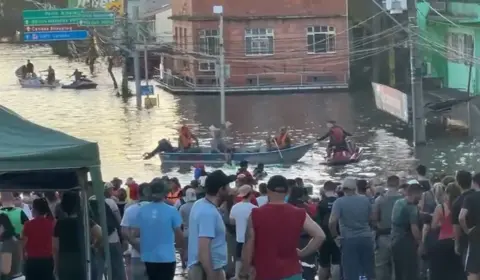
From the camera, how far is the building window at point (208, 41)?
5772cm

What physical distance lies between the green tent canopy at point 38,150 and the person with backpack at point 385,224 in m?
3.72

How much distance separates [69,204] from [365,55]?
4753 cm

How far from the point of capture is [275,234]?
8.81 metres

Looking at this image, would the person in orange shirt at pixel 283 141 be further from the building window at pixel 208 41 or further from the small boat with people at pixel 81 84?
the small boat with people at pixel 81 84

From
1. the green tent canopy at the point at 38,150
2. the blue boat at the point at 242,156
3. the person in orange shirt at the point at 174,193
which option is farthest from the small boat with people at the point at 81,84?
the green tent canopy at the point at 38,150

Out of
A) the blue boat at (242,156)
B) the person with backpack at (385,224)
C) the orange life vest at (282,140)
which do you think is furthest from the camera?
the orange life vest at (282,140)

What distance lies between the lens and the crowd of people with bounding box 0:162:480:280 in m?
8.90

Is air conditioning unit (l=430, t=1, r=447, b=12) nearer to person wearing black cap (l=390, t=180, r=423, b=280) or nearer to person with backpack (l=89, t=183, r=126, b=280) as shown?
person wearing black cap (l=390, t=180, r=423, b=280)

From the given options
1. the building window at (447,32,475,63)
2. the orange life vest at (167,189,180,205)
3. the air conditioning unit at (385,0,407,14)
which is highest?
the air conditioning unit at (385,0,407,14)

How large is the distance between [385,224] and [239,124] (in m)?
30.8

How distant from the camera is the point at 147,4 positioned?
79750 mm

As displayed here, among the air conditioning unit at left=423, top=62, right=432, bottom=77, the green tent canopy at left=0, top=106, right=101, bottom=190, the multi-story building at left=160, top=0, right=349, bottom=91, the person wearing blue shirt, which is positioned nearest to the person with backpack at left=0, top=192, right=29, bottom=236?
the green tent canopy at left=0, top=106, right=101, bottom=190

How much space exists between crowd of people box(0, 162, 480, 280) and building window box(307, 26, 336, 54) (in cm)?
4377

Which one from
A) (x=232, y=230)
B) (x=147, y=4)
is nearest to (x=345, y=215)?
(x=232, y=230)
